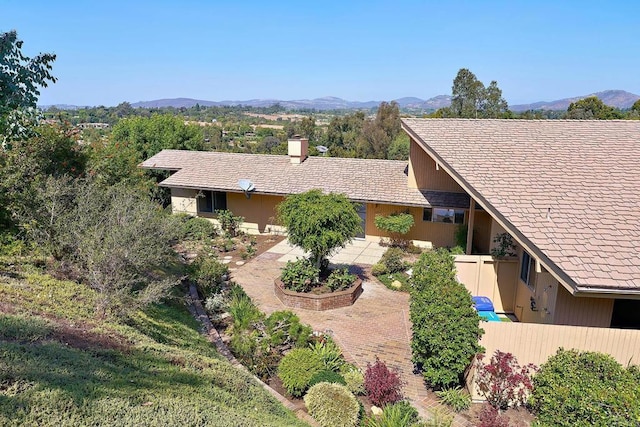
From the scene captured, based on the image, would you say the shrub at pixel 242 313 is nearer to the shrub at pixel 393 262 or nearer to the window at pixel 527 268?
the shrub at pixel 393 262

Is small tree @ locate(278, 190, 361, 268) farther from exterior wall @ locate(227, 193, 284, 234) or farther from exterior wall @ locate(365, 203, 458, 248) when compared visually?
exterior wall @ locate(227, 193, 284, 234)

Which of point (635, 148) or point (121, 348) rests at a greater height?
point (635, 148)

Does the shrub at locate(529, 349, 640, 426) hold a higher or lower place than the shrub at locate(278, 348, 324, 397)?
higher

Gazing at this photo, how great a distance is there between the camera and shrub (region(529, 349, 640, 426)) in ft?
21.1

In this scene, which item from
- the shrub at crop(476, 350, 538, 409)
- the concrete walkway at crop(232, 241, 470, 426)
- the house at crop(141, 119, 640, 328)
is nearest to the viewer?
the shrub at crop(476, 350, 538, 409)

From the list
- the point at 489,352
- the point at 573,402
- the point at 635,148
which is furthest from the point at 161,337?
the point at 635,148

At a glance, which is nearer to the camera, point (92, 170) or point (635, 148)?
point (635, 148)

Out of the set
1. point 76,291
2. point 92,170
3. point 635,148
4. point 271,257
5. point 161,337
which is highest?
point 635,148

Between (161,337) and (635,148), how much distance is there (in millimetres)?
14015

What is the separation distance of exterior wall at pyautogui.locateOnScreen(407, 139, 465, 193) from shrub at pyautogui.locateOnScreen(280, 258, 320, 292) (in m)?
8.04

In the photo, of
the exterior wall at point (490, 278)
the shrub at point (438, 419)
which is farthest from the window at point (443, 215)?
the shrub at point (438, 419)

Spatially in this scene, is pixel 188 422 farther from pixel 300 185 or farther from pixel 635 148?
pixel 300 185

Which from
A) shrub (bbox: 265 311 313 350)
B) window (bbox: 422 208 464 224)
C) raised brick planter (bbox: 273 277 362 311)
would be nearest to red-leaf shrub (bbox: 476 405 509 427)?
shrub (bbox: 265 311 313 350)

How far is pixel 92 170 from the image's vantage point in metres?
14.4
